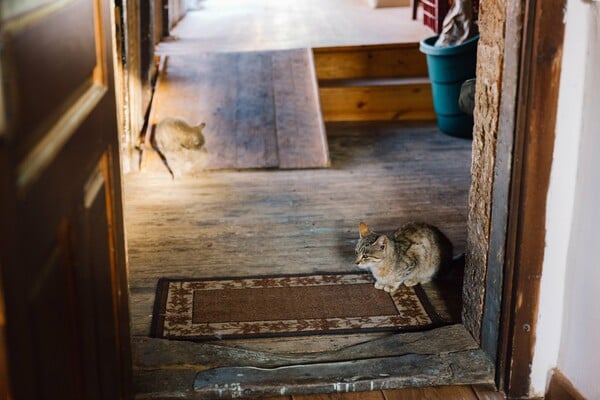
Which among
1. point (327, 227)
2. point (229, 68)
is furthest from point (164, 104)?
point (327, 227)

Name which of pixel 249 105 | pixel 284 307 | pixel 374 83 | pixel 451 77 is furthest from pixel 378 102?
pixel 284 307

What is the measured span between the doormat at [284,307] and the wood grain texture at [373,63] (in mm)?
3387

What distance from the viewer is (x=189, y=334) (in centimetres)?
276

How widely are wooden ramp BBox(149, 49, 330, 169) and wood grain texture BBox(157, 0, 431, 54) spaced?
16.2 inches

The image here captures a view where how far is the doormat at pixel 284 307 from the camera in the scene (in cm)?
279

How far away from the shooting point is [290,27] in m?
7.59

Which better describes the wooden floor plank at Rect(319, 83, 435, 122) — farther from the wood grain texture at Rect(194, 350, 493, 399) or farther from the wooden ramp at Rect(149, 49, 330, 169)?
the wood grain texture at Rect(194, 350, 493, 399)

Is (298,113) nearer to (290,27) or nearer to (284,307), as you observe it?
(290,27)

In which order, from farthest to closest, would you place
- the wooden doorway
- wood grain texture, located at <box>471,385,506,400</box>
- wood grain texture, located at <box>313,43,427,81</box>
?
wood grain texture, located at <box>313,43,427,81</box> < wood grain texture, located at <box>471,385,506,400</box> < the wooden doorway

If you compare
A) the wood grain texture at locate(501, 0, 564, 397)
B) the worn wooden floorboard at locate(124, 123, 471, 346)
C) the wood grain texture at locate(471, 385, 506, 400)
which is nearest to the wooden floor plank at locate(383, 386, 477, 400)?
the wood grain texture at locate(471, 385, 506, 400)

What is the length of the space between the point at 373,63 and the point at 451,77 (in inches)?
41.3

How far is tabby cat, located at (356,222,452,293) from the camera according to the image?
308cm

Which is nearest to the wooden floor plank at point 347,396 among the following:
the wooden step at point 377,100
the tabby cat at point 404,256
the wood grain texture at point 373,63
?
the tabby cat at point 404,256

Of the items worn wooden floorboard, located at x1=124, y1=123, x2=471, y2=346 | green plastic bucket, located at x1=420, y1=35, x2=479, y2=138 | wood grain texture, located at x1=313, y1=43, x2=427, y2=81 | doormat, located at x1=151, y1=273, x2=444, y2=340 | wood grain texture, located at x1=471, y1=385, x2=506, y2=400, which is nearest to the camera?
wood grain texture, located at x1=471, y1=385, x2=506, y2=400
